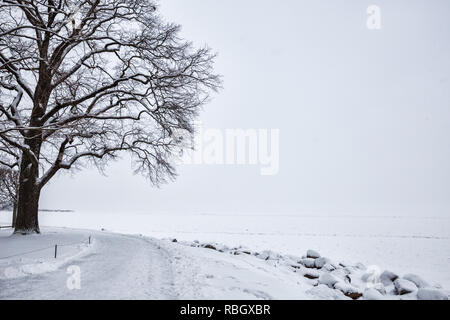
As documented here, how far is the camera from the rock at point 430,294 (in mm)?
6411

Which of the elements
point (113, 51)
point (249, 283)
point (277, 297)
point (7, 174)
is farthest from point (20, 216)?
point (7, 174)

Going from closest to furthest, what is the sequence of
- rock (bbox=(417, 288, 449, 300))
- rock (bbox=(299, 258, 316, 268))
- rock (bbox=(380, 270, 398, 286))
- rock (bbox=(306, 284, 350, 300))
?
rock (bbox=(306, 284, 350, 300)) → rock (bbox=(417, 288, 449, 300)) → rock (bbox=(380, 270, 398, 286)) → rock (bbox=(299, 258, 316, 268))

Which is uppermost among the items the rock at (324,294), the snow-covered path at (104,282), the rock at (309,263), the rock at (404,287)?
the snow-covered path at (104,282)

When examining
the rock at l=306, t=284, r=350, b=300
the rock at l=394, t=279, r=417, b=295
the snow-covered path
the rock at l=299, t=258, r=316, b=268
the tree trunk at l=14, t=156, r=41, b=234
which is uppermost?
the tree trunk at l=14, t=156, r=41, b=234

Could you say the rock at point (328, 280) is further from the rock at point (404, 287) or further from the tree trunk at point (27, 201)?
the tree trunk at point (27, 201)

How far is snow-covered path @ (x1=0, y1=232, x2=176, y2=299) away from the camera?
5.14 meters

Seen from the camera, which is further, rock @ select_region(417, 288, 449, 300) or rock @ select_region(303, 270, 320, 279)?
rock @ select_region(303, 270, 320, 279)

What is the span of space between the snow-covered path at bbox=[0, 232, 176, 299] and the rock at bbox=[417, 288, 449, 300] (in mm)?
6277

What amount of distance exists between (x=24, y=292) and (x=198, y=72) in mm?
10669

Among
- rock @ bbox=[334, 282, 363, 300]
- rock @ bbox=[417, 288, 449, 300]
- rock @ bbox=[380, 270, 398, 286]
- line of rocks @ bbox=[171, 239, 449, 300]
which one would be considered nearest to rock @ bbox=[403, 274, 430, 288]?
line of rocks @ bbox=[171, 239, 449, 300]

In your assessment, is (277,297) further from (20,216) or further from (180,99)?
(20,216)

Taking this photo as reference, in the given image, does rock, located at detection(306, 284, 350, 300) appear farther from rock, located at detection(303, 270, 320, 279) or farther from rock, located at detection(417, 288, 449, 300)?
rock, located at detection(303, 270, 320, 279)

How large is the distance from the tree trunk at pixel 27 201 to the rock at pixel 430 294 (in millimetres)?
15788

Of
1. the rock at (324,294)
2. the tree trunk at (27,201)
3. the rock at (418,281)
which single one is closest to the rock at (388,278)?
the rock at (418,281)
